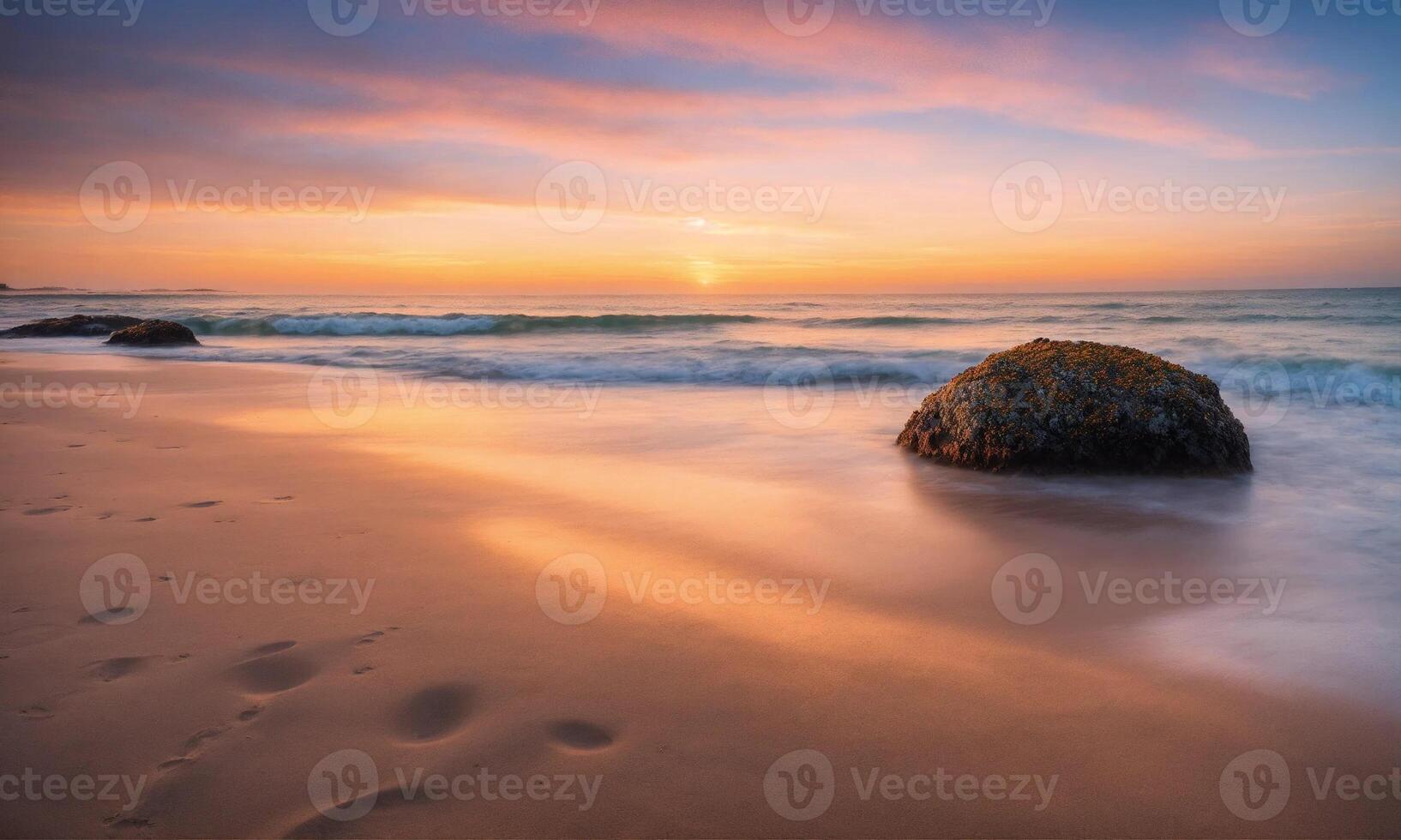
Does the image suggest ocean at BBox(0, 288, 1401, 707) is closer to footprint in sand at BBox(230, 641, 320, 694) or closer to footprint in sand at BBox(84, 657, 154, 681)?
footprint in sand at BBox(230, 641, 320, 694)

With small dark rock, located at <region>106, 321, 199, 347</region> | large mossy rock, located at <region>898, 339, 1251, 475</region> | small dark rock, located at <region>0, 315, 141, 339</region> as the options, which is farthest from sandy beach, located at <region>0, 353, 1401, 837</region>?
small dark rock, located at <region>0, 315, 141, 339</region>

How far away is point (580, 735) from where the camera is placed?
2393 millimetres

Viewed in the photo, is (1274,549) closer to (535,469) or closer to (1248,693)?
(1248,693)

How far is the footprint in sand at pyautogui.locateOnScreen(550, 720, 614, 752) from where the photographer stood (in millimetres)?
2340

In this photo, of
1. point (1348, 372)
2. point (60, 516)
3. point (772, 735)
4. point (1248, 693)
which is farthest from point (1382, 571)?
point (1348, 372)

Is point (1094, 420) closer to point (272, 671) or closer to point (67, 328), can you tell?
point (272, 671)

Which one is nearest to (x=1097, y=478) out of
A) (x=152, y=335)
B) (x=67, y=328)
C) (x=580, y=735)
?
(x=580, y=735)

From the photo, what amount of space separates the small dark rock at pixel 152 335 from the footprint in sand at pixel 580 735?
21542mm

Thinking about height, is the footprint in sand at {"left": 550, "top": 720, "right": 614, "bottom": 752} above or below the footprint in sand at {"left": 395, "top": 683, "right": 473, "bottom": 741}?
below

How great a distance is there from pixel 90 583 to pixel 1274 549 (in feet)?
19.4

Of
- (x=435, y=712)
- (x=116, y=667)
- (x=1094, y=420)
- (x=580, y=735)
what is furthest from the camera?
(x=1094, y=420)

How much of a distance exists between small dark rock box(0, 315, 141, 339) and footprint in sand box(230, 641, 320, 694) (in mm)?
25349

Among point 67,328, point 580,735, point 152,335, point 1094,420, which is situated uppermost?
point 67,328

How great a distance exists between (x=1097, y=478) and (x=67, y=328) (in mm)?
27299
